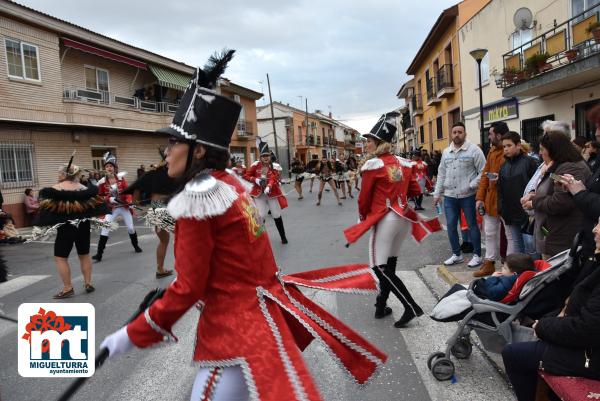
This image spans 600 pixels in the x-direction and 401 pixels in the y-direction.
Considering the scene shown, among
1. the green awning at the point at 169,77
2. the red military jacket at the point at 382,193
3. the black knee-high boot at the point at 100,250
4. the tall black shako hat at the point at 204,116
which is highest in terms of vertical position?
the green awning at the point at 169,77

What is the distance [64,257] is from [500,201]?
210 inches

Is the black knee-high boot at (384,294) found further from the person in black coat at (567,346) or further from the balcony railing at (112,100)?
the balcony railing at (112,100)

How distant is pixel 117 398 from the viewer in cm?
324

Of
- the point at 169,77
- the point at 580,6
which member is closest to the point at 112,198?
the point at 580,6

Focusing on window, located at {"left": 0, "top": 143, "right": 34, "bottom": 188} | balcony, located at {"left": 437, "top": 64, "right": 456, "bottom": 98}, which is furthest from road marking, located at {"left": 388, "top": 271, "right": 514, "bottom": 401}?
balcony, located at {"left": 437, "top": 64, "right": 456, "bottom": 98}

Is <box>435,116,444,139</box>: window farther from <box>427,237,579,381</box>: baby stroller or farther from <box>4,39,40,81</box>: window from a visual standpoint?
<box>427,237,579,381</box>: baby stroller

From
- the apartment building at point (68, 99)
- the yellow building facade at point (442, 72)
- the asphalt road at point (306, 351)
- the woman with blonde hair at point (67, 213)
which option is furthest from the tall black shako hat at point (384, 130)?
the yellow building facade at point (442, 72)

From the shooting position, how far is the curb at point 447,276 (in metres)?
5.51

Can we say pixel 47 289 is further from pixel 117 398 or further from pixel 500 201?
pixel 500 201

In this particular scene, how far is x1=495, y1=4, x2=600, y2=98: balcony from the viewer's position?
10336 millimetres

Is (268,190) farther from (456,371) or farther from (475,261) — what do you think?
(456,371)

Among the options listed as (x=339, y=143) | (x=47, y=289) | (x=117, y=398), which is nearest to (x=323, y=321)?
(x=117, y=398)

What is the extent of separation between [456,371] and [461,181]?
Result: 3.35 metres

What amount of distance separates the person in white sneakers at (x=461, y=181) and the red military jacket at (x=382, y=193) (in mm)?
1959
